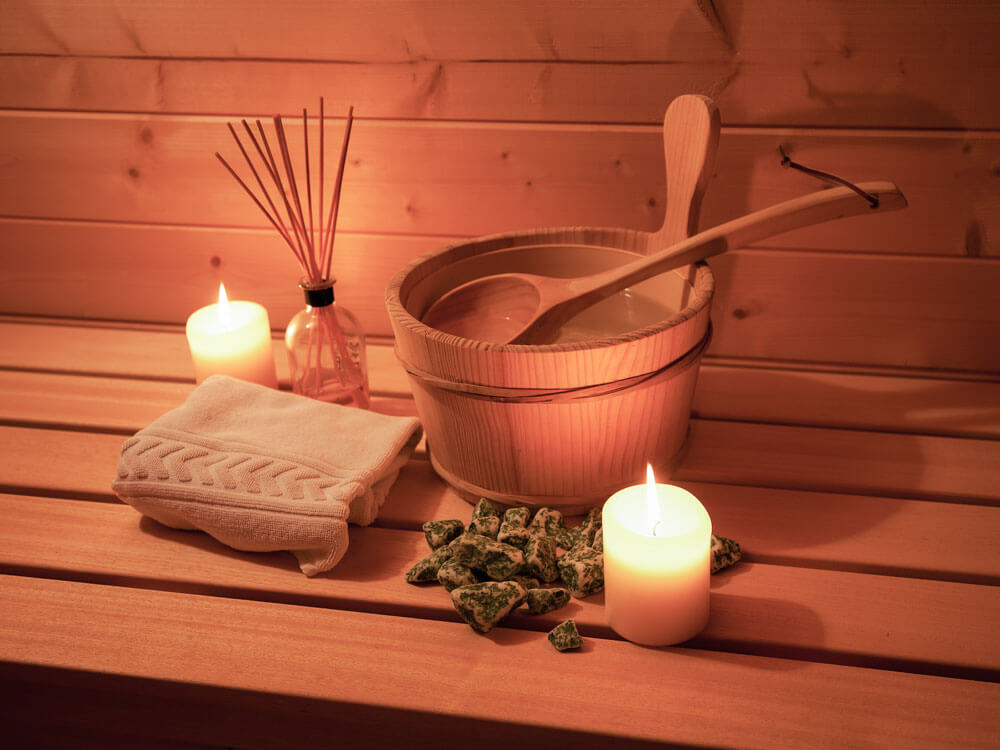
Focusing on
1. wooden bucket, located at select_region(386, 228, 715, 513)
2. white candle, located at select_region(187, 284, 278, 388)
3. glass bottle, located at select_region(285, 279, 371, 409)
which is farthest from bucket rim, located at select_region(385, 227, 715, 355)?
white candle, located at select_region(187, 284, 278, 388)

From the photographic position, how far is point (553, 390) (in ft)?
2.79

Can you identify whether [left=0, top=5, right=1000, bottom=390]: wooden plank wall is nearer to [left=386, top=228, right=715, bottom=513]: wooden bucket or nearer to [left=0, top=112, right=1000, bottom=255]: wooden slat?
[left=0, top=112, right=1000, bottom=255]: wooden slat

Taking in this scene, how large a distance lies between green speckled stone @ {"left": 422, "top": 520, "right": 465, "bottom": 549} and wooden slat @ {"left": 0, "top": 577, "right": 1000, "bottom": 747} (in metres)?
0.09

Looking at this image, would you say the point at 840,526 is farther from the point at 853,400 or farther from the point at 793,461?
Answer: the point at 853,400

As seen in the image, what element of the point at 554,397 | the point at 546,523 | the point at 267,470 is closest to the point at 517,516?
the point at 546,523

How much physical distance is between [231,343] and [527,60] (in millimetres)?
507

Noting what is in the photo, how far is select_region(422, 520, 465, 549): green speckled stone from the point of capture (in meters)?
0.91

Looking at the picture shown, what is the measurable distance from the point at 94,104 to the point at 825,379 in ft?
3.51

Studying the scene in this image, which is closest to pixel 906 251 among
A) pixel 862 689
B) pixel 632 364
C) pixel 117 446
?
pixel 632 364

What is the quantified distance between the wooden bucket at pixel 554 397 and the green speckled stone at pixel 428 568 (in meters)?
0.10

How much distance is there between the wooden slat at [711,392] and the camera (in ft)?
3.69

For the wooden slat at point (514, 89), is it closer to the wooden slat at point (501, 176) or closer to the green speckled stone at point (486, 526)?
the wooden slat at point (501, 176)

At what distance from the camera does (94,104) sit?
1313mm

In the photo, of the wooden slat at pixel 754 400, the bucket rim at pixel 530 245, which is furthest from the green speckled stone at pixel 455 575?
the wooden slat at pixel 754 400
